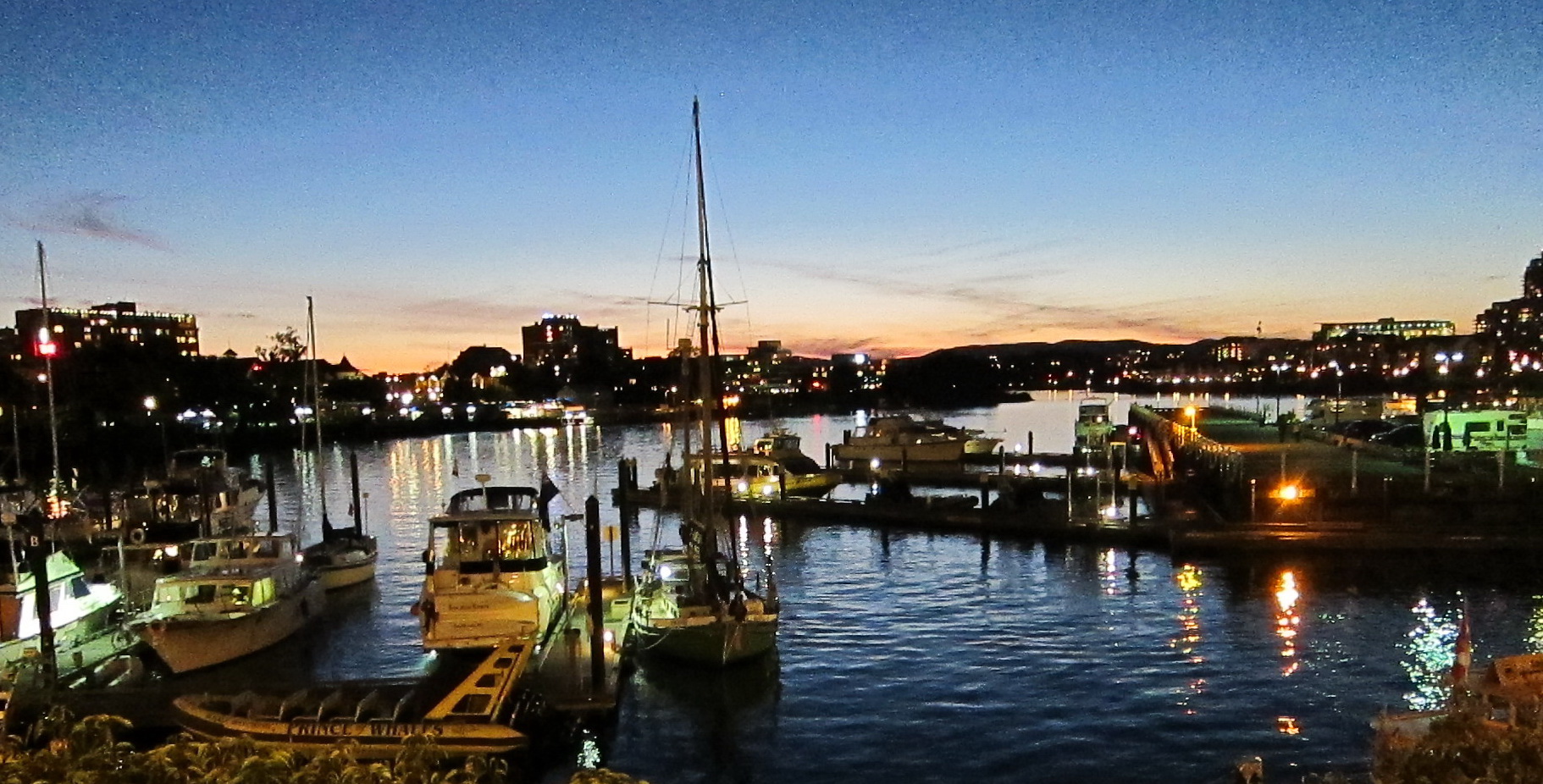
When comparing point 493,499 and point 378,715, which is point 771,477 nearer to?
point 493,499

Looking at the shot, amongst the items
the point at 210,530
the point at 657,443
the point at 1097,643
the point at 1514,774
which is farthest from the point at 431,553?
the point at 657,443

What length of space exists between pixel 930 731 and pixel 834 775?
2627 millimetres

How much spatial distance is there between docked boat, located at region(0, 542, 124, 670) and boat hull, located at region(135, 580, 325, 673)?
2.07m

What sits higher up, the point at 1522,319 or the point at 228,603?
the point at 1522,319

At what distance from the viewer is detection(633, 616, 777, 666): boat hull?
22812mm

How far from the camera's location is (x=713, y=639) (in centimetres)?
2286

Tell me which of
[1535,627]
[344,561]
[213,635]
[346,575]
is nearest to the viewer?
[213,635]

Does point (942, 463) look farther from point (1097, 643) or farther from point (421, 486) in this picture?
point (1097, 643)

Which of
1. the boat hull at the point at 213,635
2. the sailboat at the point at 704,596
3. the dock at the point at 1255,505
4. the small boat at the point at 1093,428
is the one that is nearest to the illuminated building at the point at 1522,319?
the small boat at the point at 1093,428

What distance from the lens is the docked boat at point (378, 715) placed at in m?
17.1

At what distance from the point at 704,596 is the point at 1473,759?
725 inches

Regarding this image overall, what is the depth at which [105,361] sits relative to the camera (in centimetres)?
10831

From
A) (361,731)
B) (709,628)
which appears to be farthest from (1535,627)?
(361,731)

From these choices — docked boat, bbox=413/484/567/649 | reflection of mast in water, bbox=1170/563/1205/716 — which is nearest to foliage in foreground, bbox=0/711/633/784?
docked boat, bbox=413/484/567/649
